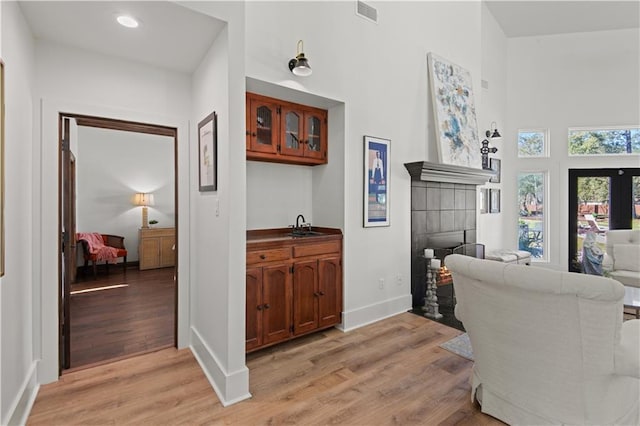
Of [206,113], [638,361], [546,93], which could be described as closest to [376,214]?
[206,113]

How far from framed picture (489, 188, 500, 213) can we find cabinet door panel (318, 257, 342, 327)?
3.84m

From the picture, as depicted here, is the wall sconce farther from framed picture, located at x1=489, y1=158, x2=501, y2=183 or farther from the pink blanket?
the pink blanket

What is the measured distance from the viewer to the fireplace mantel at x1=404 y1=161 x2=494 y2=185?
12.6 ft

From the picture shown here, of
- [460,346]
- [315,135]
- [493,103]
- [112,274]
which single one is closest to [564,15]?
[493,103]

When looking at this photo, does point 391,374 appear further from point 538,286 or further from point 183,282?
point 183,282

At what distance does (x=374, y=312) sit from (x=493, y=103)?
462 cm

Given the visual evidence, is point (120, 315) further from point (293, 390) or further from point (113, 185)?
point (293, 390)

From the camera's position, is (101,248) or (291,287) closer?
(291,287)

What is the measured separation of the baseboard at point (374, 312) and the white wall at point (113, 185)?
297cm

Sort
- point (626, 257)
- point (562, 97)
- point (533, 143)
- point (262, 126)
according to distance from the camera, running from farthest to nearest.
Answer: point (533, 143), point (562, 97), point (626, 257), point (262, 126)

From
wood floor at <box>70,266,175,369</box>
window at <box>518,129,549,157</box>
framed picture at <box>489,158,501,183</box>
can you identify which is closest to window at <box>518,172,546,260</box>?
window at <box>518,129,549,157</box>

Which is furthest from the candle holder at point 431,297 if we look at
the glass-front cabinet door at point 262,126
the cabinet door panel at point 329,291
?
the glass-front cabinet door at point 262,126

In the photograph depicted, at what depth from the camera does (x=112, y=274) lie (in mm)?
4539

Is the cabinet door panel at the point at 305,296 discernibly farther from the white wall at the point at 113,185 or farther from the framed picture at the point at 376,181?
the white wall at the point at 113,185
